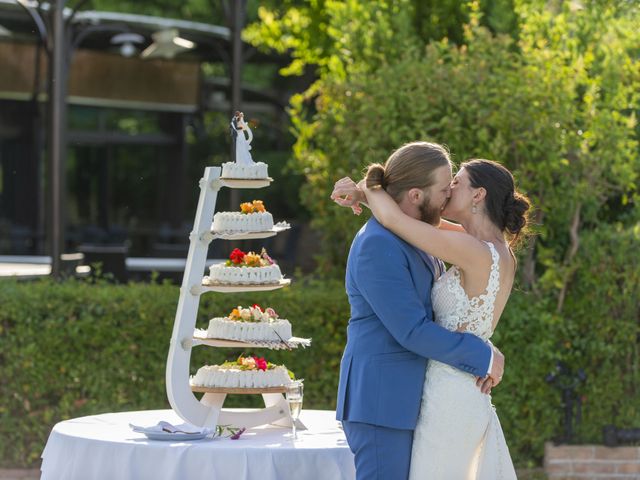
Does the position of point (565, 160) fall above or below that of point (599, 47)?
below

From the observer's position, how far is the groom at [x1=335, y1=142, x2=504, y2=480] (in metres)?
3.89

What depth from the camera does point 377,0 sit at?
31.2 feet

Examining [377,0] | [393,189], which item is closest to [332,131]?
[377,0]

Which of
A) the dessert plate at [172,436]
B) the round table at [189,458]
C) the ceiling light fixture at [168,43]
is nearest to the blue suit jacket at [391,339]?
the round table at [189,458]

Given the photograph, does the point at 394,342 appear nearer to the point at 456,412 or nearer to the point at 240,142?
the point at 456,412

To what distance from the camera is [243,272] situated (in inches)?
215

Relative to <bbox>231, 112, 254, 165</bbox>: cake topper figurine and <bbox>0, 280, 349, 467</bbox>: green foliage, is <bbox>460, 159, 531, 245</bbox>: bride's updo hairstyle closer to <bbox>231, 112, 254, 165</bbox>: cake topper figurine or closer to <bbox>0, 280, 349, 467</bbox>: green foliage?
<bbox>231, 112, 254, 165</bbox>: cake topper figurine

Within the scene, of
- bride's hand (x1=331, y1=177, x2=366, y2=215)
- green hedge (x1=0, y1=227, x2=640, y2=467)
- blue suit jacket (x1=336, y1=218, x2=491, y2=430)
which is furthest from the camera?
green hedge (x1=0, y1=227, x2=640, y2=467)

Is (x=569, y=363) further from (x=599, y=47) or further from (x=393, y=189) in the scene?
(x=393, y=189)

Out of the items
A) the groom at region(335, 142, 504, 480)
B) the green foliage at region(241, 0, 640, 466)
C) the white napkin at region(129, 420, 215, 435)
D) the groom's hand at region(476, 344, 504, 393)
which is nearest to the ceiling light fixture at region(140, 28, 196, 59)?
the green foliage at region(241, 0, 640, 466)

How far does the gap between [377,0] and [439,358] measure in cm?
602

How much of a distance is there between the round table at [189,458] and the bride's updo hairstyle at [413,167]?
1296mm

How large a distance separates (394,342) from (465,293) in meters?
0.29

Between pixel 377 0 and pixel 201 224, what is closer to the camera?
pixel 201 224
